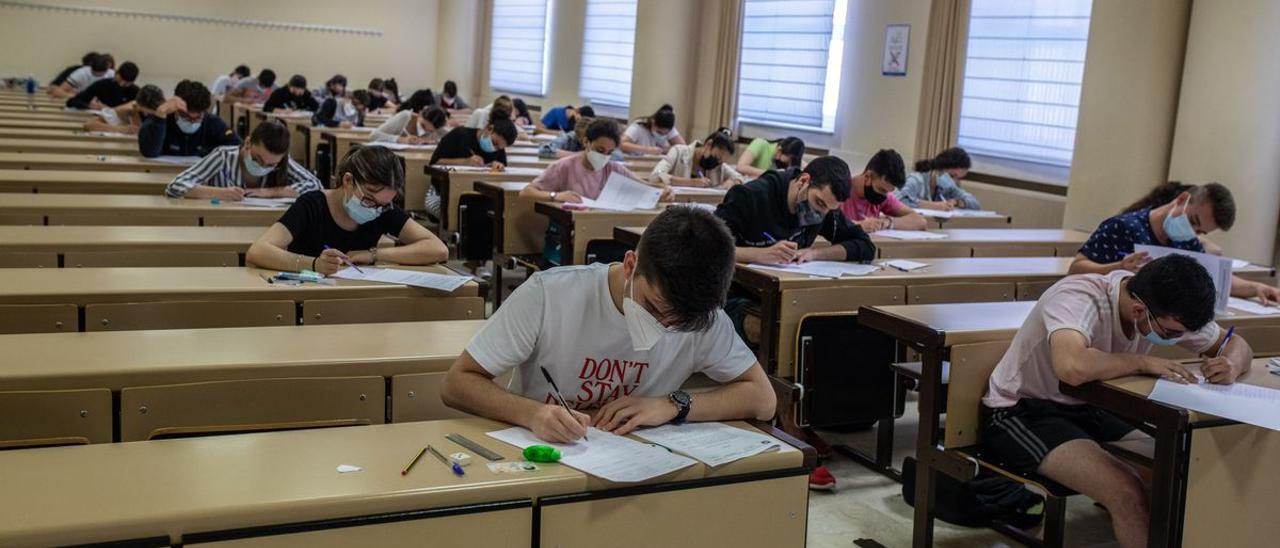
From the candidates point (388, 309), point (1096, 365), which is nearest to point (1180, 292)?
point (1096, 365)

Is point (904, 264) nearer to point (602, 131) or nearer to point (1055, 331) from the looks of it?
point (1055, 331)

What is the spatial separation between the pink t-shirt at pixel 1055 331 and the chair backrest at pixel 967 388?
0.04 meters

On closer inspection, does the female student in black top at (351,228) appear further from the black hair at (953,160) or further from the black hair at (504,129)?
the black hair at (953,160)

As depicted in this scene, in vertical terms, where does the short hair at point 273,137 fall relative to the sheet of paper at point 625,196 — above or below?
above

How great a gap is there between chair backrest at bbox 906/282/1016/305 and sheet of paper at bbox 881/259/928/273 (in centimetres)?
16

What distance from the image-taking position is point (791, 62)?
34.3 ft

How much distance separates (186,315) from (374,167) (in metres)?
0.76

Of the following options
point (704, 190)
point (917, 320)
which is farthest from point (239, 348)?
point (704, 190)

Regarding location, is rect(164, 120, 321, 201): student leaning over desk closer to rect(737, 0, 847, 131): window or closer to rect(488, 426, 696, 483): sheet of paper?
rect(488, 426, 696, 483): sheet of paper

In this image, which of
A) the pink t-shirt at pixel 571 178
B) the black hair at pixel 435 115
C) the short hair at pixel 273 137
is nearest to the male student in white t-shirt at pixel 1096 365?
the short hair at pixel 273 137

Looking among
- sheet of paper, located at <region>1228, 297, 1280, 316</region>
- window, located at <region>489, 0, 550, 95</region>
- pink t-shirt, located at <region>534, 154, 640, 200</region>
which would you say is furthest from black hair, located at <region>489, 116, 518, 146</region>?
window, located at <region>489, 0, 550, 95</region>

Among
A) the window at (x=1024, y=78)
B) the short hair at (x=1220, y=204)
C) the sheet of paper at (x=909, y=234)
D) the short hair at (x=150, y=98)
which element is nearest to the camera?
the short hair at (x=1220, y=204)

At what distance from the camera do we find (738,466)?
1890 millimetres

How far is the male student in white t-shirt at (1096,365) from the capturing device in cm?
262
